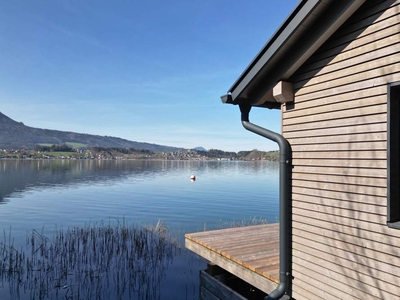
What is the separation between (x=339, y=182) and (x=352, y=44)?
1864mm

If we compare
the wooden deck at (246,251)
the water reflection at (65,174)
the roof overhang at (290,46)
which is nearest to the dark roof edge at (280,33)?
the roof overhang at (290,46)

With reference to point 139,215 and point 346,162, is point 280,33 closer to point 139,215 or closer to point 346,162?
point 346,162

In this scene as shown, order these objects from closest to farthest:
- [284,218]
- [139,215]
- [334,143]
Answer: [334,143], [284,218], [139,215]

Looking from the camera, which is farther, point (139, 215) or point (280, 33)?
point (139, 215)

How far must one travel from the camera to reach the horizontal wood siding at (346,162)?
11.3 ft

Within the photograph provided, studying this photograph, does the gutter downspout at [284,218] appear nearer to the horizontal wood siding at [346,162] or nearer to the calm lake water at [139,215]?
→ the horizontal wood siding at [346,162]

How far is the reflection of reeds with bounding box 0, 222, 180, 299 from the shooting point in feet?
28.9

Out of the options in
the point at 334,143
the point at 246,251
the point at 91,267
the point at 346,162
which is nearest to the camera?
the point at 346,162

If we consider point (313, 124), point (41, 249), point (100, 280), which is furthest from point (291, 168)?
point (41, 249)

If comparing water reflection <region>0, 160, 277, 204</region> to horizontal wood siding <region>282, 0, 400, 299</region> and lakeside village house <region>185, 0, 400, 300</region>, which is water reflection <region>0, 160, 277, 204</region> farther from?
horizontal wood siding <region>282, 0, 400, 299</region>

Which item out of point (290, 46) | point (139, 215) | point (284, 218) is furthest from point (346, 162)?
point (139, 215)

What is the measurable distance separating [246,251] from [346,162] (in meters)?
3.42

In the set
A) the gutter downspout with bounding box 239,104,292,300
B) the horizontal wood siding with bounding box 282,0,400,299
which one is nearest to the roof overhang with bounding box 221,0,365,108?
the horizontal wood siding with bounding box 282,0,400,299

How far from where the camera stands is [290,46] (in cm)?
459
